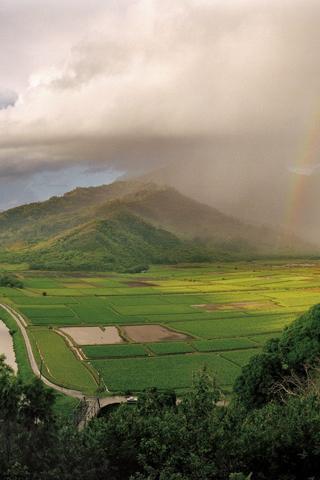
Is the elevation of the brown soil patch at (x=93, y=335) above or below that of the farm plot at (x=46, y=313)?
below

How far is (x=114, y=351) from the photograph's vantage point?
6003 cm

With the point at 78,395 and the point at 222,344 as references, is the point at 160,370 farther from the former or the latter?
the point at 222,344

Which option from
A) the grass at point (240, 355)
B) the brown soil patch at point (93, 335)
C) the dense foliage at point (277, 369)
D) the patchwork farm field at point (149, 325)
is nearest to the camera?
the dense foliage at point (277, 369)

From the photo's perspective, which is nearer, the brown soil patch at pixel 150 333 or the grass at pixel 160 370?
the grass at pixel 160 370

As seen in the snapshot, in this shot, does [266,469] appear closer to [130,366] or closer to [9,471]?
[9,471]

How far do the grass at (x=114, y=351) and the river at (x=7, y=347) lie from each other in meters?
8.68

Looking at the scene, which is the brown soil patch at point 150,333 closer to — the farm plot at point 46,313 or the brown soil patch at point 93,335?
the brown soil patch at point 93,335

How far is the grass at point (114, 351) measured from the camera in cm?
5832

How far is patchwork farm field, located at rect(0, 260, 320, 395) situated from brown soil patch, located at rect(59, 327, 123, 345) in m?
0.15

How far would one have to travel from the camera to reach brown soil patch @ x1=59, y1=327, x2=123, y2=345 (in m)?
66.1

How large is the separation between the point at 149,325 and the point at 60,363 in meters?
25.6

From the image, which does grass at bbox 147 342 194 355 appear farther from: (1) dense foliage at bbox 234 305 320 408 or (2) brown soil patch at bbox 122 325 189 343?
(1) dense foliage at bbox 234 305 320 408

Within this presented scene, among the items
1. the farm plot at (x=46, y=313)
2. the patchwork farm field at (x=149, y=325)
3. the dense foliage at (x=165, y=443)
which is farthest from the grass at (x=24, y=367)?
the dense foliage at (x=165, y=443)

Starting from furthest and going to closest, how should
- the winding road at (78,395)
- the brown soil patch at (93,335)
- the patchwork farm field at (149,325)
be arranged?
1. the brown soil patch at (93,335)
2. the patchwork farm field at (149,325)
3. the winding road at (78,395)
